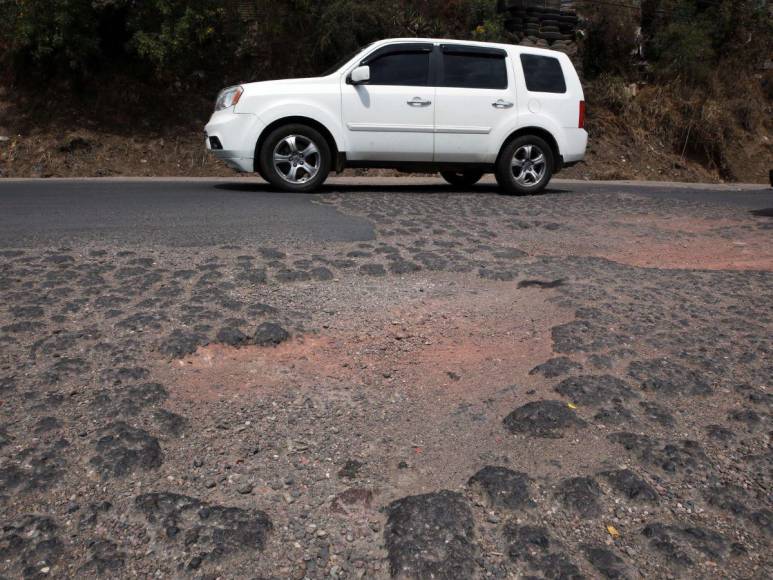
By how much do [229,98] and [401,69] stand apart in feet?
6.74

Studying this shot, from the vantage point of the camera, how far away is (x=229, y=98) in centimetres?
869

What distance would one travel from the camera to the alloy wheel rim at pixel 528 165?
9273 millimetres

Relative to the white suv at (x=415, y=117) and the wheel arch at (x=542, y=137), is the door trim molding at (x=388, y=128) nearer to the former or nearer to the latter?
the white suv at (x=415, y=117)

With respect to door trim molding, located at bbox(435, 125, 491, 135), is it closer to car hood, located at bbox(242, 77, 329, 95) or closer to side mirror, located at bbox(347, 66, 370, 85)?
side mirror, located at bbox(347, 66, 370, 85)

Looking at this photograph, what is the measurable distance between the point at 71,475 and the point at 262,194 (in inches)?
246

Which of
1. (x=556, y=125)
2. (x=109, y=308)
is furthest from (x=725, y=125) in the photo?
(x=109, y=308)

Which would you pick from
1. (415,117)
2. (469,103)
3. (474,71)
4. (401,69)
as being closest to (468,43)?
(474,71)

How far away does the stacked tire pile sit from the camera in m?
19.0

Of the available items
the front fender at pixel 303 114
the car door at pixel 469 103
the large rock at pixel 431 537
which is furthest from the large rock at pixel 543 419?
the car door at pixel 469 103

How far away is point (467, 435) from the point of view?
247 cm

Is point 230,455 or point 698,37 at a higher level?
point 698,37

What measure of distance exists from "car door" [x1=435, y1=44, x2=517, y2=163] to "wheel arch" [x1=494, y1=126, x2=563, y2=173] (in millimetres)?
202

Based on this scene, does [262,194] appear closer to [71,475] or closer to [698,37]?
[71,475]

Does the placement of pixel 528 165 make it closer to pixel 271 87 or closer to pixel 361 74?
pixel 361 74
